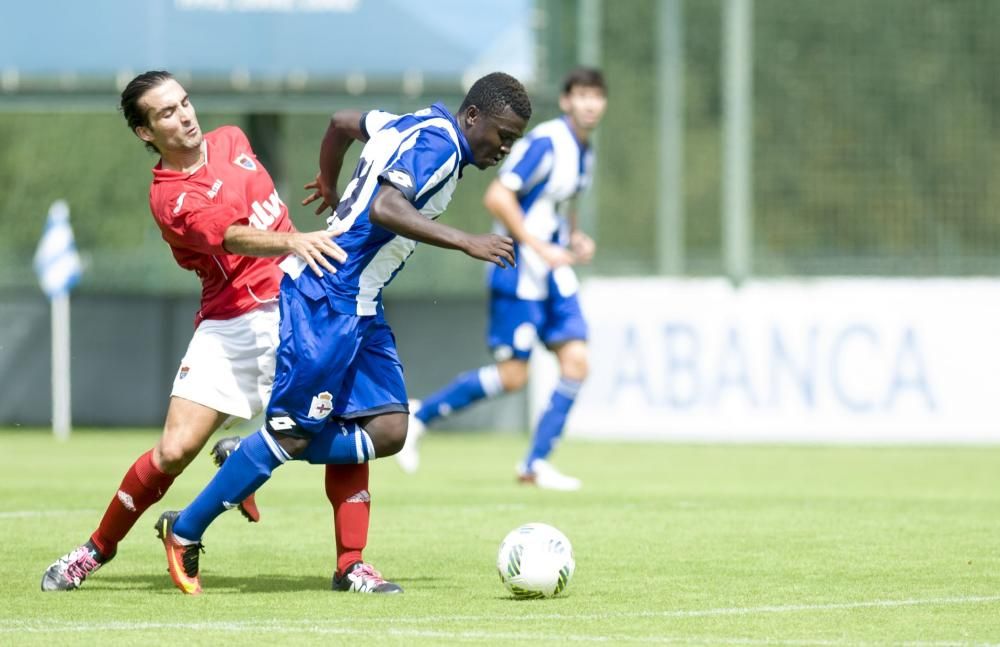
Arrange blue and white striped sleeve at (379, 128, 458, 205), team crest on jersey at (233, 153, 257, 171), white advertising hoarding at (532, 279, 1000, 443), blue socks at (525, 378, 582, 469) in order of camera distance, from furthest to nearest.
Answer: white advertising hoarding at (532, 279, 1000, 443) → blue socks at (525, 378, 582, 469) → team crest on jersey at (233, 153, 257, 171) → blue and white striped sleeve at (379, 128, 458, 205)

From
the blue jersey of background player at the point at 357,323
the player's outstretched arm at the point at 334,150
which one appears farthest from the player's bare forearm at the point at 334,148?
the blue jersey of background player at the point at 357,323

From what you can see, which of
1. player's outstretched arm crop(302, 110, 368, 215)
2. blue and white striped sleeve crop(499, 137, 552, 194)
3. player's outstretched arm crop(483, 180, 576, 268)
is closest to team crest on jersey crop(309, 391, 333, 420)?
player's outstretched arm crop(302, 110, 368, 215)

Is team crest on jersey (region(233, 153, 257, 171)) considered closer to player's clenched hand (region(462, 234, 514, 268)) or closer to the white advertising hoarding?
player's clenched hand (region(462, 234, 514, 268))

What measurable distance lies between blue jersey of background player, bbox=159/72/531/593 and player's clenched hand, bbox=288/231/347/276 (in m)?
0.07

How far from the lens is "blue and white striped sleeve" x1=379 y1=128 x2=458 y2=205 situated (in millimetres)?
6625

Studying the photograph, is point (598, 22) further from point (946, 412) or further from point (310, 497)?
point (310, 497)

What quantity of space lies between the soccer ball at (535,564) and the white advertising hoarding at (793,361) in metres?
10.1

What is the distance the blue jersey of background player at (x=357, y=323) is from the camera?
6.75 metres

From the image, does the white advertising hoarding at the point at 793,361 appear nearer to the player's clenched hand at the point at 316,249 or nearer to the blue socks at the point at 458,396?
the blue socks at the point at 458,396

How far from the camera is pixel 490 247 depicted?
21.0 ft

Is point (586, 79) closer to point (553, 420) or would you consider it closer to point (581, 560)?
point (553, 420)

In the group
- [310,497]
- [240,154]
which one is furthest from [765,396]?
[240,154]

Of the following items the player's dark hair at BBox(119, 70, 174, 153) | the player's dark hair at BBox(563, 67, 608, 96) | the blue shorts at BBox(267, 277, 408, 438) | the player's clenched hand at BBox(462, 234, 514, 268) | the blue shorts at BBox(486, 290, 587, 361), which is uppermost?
the player's dark hair at BBox(563, 67, 608, 96)

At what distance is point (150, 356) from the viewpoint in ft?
62.3
